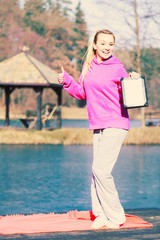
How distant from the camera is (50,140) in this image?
2352 centimetres

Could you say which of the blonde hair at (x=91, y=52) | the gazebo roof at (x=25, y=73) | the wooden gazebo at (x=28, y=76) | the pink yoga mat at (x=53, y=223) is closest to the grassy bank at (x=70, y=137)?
the wooden gazebo at (x=28, y=76)

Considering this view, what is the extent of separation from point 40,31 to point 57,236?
191 ft

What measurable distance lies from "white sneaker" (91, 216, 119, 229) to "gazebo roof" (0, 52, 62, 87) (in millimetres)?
19540

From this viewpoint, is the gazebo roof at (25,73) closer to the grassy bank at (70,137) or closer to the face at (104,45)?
the grassy bank at (70,137)

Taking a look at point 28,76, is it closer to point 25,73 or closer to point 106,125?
point 25,73

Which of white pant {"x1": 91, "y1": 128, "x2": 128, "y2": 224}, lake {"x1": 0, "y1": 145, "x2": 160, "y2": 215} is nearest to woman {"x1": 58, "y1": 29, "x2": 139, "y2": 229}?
white pant {"x1": 91, "y1": 128, "x2": 128, "y2": 224}

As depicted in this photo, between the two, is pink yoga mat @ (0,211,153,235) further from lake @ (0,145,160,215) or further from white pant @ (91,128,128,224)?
lake @ (0,145,160,215)

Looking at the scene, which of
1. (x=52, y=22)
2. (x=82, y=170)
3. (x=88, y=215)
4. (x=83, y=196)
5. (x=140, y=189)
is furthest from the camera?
(x=52, y=22)

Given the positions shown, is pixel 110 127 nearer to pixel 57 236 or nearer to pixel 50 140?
pixel 57 236

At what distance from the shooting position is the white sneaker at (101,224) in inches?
210

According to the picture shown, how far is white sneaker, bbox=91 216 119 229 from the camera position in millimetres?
5324

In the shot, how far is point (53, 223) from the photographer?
552cm

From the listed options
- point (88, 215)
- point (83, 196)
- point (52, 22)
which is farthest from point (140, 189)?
point (52, 22)

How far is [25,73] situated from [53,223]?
68.0ft
